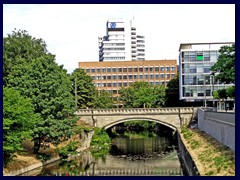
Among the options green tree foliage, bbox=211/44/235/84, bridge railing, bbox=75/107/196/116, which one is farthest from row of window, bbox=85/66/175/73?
green tree foliage, bbox=211/44/235/84

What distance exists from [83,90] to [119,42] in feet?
329

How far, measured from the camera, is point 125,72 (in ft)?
452

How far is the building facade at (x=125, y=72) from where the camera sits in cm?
13612

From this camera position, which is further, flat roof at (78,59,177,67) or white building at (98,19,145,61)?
white building at (98,19,145,61)

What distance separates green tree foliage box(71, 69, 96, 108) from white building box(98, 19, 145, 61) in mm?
93504

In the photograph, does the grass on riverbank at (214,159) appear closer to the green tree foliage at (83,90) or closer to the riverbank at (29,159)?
the riverbank at (29,159)

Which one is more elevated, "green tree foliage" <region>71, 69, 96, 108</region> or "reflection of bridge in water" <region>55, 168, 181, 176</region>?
"green tree foliage" <region>71, 69, 96, 108</region>

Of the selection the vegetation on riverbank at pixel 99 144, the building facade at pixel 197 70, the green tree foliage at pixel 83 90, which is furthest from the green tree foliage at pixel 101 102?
the vegetation on riverbank at pixel 99 144

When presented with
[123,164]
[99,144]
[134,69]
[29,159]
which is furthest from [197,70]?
[29,159]

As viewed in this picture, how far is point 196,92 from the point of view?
91125mm

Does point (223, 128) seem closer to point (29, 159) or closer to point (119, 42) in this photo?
point (29, 159)

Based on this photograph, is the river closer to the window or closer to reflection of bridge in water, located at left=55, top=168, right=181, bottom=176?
reflection of bridge in water, located at left=55, top=168, right=181, bottom=176

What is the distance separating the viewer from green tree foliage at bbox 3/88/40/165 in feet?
116
